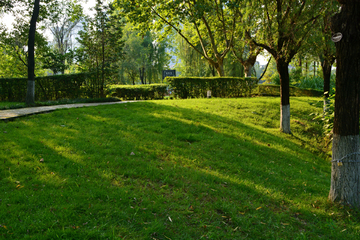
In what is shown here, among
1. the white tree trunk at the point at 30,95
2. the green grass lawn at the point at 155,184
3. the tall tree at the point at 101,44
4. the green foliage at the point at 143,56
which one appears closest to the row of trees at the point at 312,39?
the green grass lawn at the point at 155,184

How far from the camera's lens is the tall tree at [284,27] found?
7.52m

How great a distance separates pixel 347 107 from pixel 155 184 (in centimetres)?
358

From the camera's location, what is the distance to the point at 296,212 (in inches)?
144

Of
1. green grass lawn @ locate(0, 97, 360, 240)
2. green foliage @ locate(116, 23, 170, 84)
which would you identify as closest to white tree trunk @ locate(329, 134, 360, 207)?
green grass lawn @ locate(0, 97, 360, 240)

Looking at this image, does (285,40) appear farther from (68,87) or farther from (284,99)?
(68,87)

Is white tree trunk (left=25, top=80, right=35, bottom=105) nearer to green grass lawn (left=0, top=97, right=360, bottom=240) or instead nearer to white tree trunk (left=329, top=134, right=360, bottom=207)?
green grass lawn (left=0, top=97, right=360, bottom=240)

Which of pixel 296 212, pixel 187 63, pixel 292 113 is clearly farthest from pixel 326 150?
pixel 187 63

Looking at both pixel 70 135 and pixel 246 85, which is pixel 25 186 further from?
pixel 246 85

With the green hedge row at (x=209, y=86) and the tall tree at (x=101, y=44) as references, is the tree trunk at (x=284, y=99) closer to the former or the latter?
the green hedge row at (x=209, y=86)

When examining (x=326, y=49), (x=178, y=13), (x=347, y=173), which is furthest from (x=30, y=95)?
(x=326, y=49)

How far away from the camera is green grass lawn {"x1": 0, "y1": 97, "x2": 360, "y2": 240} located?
2834mm

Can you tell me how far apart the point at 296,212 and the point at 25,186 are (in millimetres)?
4179

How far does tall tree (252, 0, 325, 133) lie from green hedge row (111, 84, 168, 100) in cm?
733

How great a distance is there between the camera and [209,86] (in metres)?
14.5
